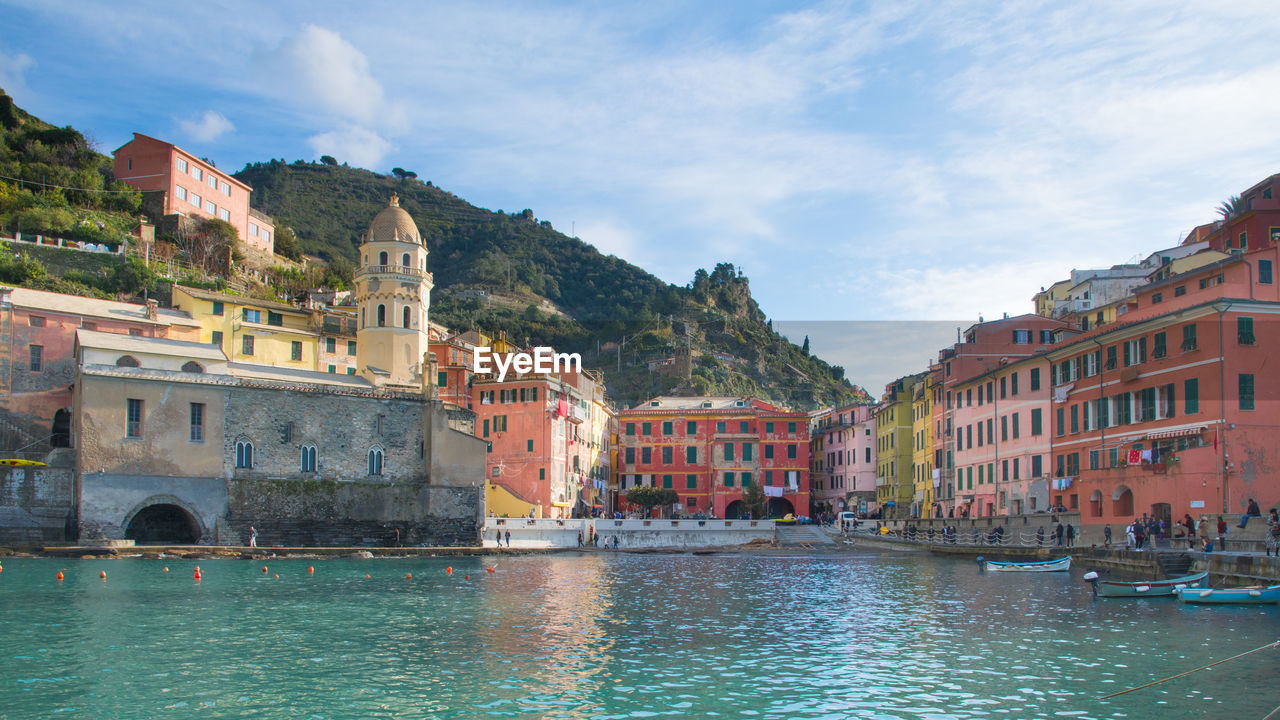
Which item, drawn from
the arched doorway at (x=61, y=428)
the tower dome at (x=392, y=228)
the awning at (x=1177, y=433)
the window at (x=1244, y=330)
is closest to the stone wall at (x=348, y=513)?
the arched doorway at (x=61, y=428)

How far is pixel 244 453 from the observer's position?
47094 millimetres

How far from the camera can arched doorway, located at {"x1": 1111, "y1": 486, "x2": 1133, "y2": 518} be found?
124 feet

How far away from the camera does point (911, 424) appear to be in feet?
218

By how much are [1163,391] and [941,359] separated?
22168mm

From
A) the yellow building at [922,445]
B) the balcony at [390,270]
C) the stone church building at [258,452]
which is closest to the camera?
the stone church building at [258,452]

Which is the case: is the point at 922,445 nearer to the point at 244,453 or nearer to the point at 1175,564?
the point at 1175,564

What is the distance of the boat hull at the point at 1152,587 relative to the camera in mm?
26516

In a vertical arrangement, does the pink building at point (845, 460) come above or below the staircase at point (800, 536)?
above

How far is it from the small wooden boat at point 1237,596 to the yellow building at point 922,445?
34.1 m

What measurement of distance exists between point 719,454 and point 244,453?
1246 inches

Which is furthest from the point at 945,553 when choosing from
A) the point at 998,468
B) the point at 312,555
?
the point at 312,555

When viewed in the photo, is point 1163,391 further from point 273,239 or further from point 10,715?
point 273,239

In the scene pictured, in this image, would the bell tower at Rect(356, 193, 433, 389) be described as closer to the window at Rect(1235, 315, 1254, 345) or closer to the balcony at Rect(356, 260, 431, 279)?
the balcony at Rect(356, 260, 431, 279)

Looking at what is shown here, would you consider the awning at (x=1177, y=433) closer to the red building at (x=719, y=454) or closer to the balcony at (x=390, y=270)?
the red building at (x=719, y=454)
